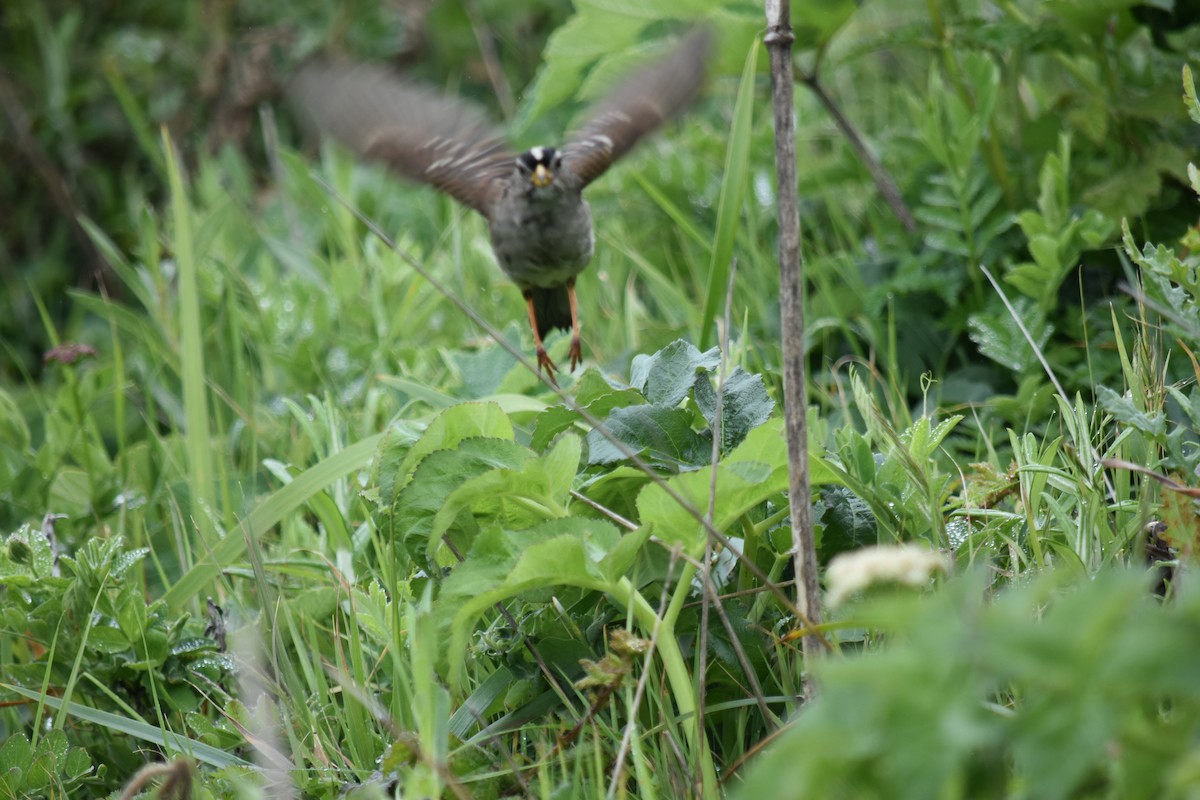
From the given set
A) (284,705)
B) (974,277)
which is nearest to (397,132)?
(974,277)

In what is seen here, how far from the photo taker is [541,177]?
3406 millimetres

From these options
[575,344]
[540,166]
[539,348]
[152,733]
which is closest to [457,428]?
[152,733]

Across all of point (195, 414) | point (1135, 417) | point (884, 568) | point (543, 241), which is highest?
point (884, 568)

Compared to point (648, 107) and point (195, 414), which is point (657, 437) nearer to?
point (195, 414)

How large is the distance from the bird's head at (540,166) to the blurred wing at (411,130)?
0.14 m

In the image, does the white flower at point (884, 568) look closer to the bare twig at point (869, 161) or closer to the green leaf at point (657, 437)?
the green leaf at point (657, 437)

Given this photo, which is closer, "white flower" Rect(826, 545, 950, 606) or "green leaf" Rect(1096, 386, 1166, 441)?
"white flower" Rect(826, 545, 950, 606)

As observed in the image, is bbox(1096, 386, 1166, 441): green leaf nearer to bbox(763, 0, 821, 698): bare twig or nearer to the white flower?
bbox(763, 0, 821, 698): bare twig

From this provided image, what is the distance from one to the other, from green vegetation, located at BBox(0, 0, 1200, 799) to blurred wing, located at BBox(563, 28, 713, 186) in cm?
13

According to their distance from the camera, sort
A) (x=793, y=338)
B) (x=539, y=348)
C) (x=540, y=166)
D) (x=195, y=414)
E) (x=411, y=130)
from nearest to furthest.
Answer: (x=793, y=338) < (x=195, y=414) < (x=539, y=348) < (x=540, y=166) < (x=411, y=130)

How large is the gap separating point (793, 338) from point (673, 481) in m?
0.32

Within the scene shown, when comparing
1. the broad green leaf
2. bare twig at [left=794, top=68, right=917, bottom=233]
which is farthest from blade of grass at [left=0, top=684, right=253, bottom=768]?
bare twig at [left=794, top=68, right=917, bottom=233]

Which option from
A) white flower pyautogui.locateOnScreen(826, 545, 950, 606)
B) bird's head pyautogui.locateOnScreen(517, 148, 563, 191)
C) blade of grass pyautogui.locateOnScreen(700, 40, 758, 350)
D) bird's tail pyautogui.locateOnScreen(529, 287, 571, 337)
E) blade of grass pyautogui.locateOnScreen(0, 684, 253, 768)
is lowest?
blade of grass pyautogui.locateOnScreen(0, 684, 253, 768)

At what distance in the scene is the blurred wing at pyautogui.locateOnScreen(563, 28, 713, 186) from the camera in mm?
3344
